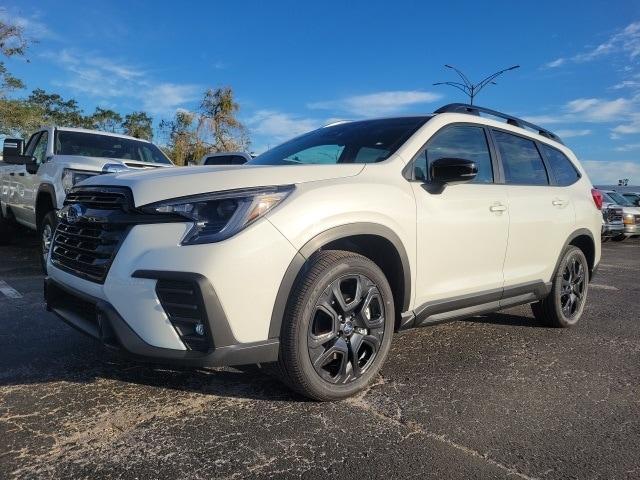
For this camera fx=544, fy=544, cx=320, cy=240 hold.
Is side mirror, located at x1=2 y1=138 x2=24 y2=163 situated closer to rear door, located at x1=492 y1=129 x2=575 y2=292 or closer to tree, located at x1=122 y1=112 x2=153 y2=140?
rear door, located at x1=492 y1=129 x2=575 y2=292

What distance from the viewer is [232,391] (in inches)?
124

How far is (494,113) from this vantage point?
4.48 m

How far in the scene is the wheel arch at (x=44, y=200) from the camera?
21.8ft

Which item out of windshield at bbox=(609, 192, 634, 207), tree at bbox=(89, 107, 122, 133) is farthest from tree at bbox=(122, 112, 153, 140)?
windshield at bbox=(609, 192, 634, 207)

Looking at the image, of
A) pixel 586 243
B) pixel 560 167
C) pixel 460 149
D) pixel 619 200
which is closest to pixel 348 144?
pixel 460 149

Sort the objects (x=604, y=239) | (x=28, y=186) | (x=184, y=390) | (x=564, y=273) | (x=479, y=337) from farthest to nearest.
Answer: (x=604, y=239)
(x=28, y=186)
(x=564, y=273)
(x=479, y=337)
(x=184, y=390)

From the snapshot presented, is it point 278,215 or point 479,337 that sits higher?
point 278,215

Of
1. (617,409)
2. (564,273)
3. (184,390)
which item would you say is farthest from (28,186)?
(617,409)

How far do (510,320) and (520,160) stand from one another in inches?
64.4

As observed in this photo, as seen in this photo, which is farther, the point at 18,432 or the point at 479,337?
the point at 479,337

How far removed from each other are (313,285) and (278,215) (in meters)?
0.40

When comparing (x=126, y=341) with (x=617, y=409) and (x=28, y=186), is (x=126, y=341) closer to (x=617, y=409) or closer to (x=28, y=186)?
(x=617, y=409)

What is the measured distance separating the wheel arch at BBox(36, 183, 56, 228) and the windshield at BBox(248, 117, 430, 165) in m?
3.57

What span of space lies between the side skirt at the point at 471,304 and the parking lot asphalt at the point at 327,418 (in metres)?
0.36
